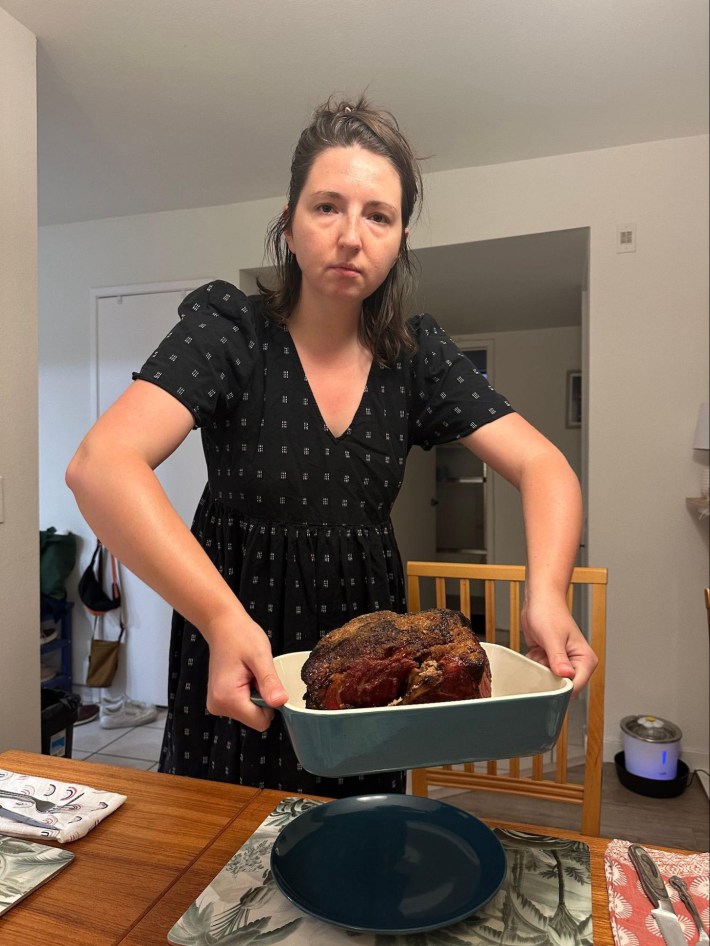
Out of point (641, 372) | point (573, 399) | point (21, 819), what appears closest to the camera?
point (21, 819)

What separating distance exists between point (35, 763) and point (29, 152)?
1773mm

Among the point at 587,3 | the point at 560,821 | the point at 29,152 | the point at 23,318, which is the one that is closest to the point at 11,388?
the point at 23,318

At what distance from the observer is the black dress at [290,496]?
1.00 meters

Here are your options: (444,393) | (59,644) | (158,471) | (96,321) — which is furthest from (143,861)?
(96,321)

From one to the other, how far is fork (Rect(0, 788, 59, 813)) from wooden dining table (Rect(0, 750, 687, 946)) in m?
0.07

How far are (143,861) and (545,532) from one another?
0.60m

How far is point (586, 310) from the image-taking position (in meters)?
3.31

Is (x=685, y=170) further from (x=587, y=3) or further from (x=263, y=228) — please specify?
(x=263, y=228)

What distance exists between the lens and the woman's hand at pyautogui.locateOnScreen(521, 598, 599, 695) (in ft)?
2.13

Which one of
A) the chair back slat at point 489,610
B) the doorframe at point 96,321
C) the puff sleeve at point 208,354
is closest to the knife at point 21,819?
the puff sleeve at point 208,354

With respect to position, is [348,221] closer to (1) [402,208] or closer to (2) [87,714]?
(1) [402,208]

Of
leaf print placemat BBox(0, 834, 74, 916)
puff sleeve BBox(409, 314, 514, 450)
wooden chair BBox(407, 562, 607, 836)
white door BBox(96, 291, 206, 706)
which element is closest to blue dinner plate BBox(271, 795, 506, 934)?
leaf print placemat BBox(0, 834, 74, 916)

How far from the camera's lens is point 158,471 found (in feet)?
11.4

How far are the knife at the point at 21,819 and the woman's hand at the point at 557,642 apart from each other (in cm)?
58
